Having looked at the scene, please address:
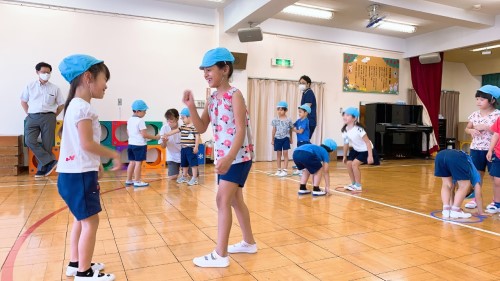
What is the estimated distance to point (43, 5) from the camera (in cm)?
643

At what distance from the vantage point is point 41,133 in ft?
19.2

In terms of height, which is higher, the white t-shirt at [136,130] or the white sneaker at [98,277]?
the white t-shirt at [136,130]

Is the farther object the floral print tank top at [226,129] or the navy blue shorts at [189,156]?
the navy blue shorts at [189,156]

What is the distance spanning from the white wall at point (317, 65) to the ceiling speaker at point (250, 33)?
133cm

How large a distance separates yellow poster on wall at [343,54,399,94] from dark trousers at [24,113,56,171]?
22.9 feet

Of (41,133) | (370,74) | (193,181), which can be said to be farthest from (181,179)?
(370,74)

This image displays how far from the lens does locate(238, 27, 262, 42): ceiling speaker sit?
6.86 meters

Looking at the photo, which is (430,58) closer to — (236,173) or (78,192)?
(236,173)

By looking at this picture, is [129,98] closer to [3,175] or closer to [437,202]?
[3,175]

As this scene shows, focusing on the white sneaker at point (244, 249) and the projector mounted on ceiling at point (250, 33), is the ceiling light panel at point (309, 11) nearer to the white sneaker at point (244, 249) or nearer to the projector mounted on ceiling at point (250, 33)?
the projector mounted on ceiling at point (250, 33)

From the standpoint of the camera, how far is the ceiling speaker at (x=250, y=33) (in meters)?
6.86

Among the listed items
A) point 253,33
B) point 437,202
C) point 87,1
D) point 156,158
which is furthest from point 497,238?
point 87,1

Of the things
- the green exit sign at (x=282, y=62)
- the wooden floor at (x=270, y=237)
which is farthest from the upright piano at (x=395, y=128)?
the wooden floor at (x=270, y=237)

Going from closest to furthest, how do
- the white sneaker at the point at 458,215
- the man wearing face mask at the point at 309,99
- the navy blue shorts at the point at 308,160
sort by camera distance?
the white sneaker at the point at 458,215
the navy blue shorts at the point at 308,160
the man wearing face mask at the point at 309,99
